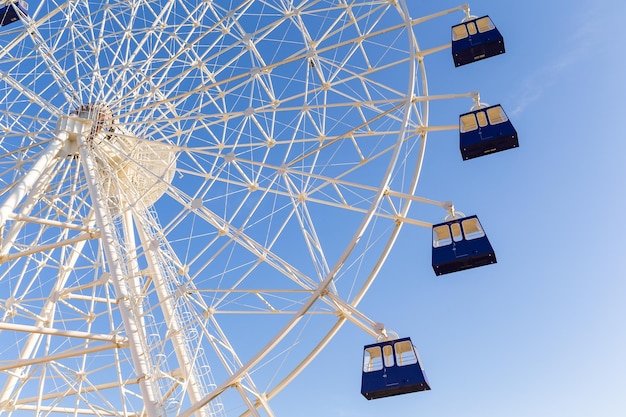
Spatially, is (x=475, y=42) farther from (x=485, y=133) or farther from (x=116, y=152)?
(x=116, y=152)

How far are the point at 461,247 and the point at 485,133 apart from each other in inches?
115

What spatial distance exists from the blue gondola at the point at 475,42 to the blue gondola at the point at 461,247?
4626 mm

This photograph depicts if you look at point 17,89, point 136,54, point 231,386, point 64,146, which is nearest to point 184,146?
point 64,146

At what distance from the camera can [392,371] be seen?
11914 millimetres

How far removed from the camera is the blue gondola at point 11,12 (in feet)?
65.1

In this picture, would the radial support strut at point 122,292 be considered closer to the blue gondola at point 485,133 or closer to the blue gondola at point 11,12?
the blue gondola at point 11,12

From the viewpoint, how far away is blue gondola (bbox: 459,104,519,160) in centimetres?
1491

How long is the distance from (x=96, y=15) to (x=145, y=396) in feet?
43.8

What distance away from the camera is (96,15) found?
68.7 feet

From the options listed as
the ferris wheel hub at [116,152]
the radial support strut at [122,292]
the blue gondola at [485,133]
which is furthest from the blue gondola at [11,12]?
the blue gondola at [485,133]

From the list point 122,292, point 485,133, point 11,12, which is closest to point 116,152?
point 122,292

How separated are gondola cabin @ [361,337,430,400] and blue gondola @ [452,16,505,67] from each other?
308 inches

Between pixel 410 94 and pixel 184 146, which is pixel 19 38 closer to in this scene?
pixel 184 146

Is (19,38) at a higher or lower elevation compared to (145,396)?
higher
